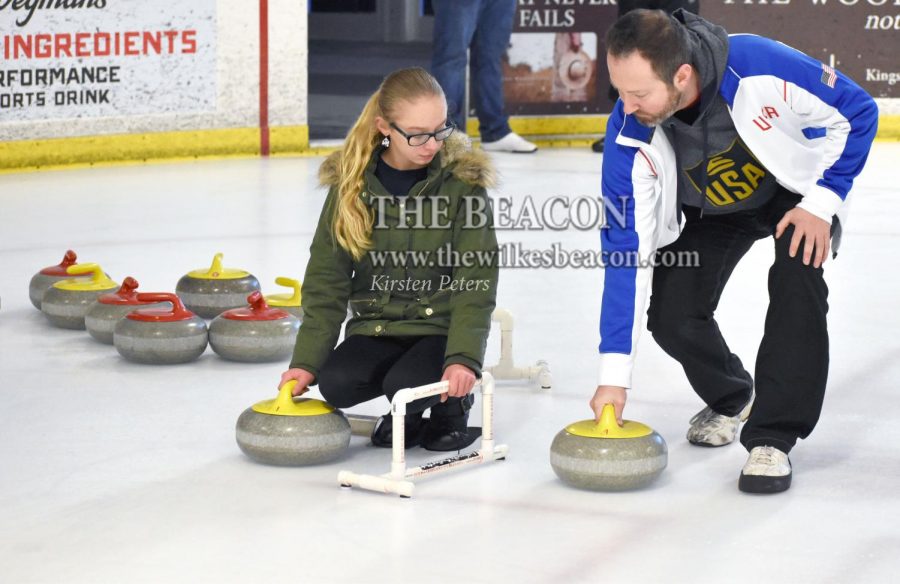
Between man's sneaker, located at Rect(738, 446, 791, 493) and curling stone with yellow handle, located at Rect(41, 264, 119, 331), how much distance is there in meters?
1.97

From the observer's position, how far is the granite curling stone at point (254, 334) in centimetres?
354

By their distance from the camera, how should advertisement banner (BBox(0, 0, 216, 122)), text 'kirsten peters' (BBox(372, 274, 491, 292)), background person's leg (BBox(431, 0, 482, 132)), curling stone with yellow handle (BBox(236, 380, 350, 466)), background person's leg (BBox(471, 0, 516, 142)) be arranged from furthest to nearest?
1. background person's leg (BBox(471, 0, 516, 142))
2. background person's leg (BBox(431, 0, 482, 132))
3. advertisement banner (BBox(0, 0, 216, 122))
4. text 'kirsten peters' (BBox(372, 274, 491, 292))
5. curling stone with yellow handle (BBox(236, 380, 350, 466))

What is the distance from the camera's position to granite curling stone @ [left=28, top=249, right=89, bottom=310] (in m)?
4.10

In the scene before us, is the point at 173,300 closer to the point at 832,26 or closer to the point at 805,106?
the point at 805,106

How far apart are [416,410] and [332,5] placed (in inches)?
487

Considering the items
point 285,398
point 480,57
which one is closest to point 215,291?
point 285,398

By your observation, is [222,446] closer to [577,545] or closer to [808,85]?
[577,545]

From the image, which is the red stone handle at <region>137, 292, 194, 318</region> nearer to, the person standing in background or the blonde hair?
the blonde hair

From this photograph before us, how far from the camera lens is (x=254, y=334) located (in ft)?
11.6

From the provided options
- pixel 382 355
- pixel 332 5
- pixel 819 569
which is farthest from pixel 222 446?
pixel 332 5

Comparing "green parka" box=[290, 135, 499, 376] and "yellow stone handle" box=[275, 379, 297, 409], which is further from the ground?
"green parka" box=[290, 135, 499, 376]

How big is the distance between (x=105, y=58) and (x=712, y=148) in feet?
16.2

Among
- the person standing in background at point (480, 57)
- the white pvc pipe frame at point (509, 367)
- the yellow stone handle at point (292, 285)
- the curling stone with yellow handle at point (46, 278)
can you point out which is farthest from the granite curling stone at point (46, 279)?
the person standing in background at point (480, 57)

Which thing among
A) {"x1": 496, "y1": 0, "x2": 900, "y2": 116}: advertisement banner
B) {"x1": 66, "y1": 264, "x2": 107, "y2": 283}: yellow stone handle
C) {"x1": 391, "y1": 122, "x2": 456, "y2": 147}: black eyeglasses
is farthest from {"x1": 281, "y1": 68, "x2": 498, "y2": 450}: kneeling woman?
{"x1": 496, "y1": 0, "x2": 900, "y2": 116}: advertisement banner
